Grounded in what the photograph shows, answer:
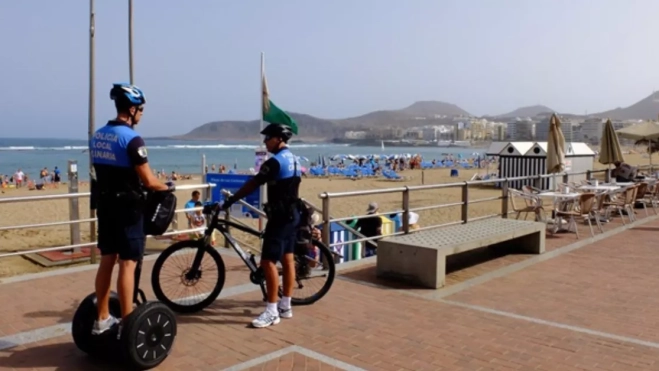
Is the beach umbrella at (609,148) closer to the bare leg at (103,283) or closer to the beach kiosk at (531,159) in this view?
the beach kiosk at (531,159)

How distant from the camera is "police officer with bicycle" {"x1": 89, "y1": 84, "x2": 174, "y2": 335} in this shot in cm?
383

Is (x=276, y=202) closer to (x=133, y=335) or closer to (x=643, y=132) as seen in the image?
(x=133, y=335)

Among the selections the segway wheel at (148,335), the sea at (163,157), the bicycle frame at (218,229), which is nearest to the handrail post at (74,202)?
the bicycle frame at (218,229)

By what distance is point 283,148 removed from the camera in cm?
490

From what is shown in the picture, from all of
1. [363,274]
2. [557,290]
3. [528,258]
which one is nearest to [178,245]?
[363,274]

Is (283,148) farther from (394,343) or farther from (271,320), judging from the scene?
(394,343)

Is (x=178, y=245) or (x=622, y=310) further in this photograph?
(x=622, y=310)

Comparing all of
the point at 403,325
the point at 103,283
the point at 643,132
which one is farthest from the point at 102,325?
the point at 643,132

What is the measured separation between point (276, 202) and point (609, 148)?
478 inches

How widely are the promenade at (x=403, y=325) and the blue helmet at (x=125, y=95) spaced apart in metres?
1.71

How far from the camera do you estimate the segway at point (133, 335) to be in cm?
379

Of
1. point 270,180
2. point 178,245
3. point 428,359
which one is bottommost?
point 428,359

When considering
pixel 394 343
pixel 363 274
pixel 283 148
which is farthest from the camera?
pixel 363 274

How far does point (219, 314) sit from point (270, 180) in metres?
1.28
